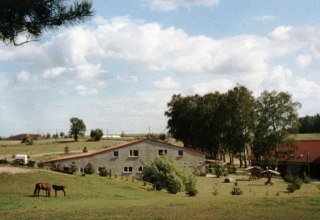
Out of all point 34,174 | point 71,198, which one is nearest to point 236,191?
point 71,198

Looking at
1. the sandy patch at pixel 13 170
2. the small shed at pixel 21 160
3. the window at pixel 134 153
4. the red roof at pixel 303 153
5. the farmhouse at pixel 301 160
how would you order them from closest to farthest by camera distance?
1. the sandy patch at pixel 13 170
2. the small shed at pixel 21 160
3. the window at pixel 134 153
4. the farmhouse at pixel 301 160
5. the red roof at pixel 303 153

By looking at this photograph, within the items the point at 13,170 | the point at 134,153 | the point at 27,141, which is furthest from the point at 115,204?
the point at 27,141

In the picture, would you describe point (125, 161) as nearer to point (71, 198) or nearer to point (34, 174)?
point (34, 174)

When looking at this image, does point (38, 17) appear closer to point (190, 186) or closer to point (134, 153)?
point (190, 186)

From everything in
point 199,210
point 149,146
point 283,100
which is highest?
point 283,100

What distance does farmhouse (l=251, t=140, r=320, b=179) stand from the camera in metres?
73.9

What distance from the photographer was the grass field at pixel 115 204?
85.0ft

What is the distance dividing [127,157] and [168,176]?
22681 millimetres

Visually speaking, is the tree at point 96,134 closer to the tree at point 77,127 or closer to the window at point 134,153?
the tree at point 77,127

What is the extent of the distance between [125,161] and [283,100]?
31156 mm

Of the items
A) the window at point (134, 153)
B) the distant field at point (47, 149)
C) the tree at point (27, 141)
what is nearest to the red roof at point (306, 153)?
the window at point (134, 153)

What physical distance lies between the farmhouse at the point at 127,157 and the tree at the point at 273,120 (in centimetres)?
1615

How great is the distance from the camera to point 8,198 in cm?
3538

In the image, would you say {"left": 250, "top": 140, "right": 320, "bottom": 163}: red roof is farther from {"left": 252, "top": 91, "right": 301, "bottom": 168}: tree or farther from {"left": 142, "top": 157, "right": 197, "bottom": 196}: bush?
{"left": 142, "top": 157, "right": 197, "bottom": 196}: bush
